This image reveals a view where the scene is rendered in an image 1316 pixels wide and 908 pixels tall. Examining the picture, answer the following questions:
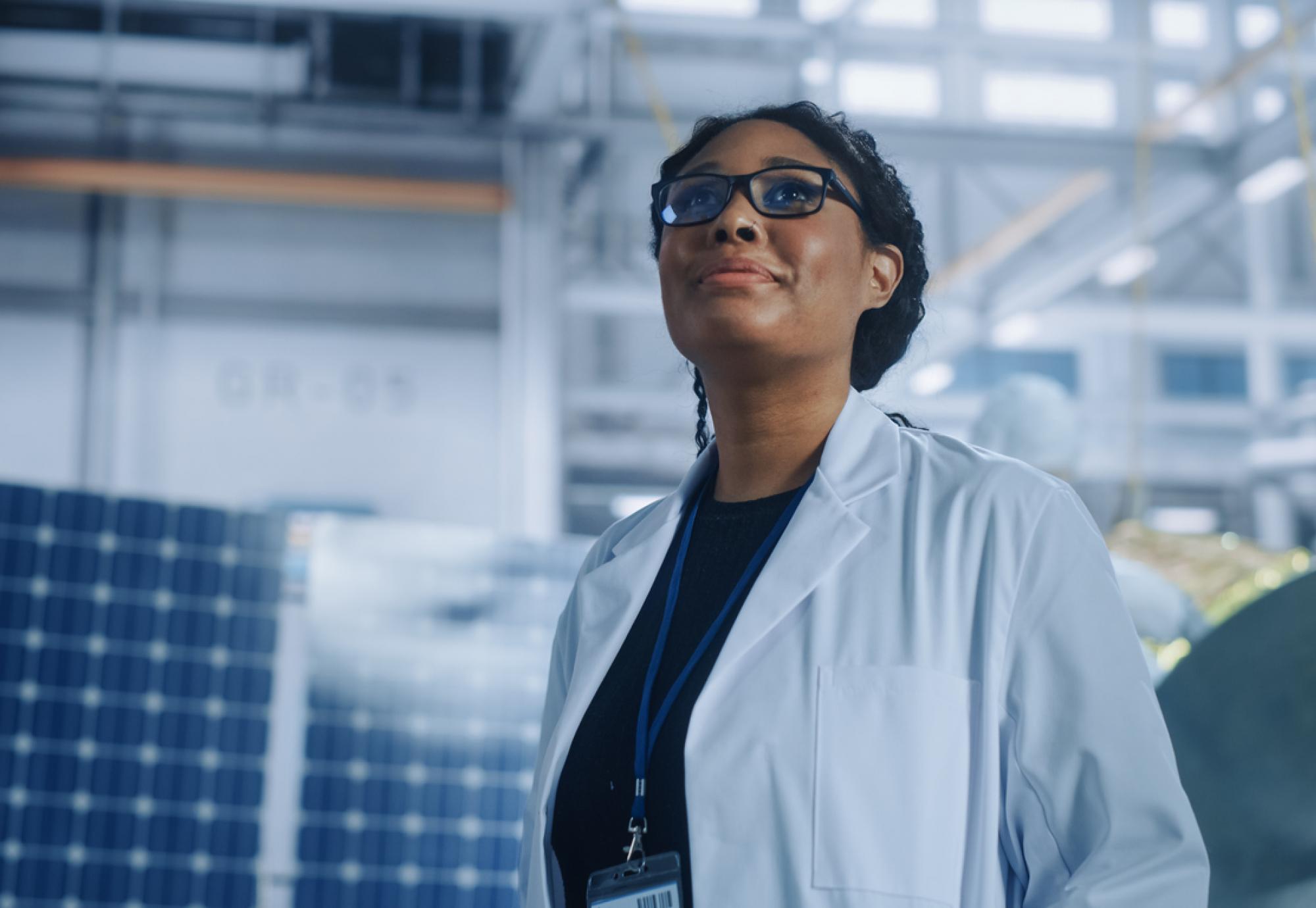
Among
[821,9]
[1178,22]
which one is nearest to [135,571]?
[821,9]

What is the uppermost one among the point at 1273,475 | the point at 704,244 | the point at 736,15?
the point at 736,15

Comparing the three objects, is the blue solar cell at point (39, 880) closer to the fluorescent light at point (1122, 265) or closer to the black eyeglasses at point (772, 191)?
the black eyeglasses at point (772, 191)

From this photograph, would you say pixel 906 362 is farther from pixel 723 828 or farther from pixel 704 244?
pixel 723 828

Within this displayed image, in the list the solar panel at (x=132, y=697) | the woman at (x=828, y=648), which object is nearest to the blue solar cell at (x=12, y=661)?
the solar panel at (x=132, y=697)

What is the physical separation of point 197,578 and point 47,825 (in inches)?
25.1

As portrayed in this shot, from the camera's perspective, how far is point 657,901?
105 centimetres

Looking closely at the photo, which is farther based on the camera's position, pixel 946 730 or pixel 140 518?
pixel 140 518

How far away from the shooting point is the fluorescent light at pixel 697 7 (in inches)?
288

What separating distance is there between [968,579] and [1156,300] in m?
12.1

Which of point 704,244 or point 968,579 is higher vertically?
point 704,244

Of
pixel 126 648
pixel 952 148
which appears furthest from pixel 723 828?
pixel 952 148

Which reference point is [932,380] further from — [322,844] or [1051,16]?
[322,844]

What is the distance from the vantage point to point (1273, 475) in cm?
1097

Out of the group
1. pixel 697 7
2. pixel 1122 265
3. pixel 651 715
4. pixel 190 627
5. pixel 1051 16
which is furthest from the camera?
pixel 1051 16
